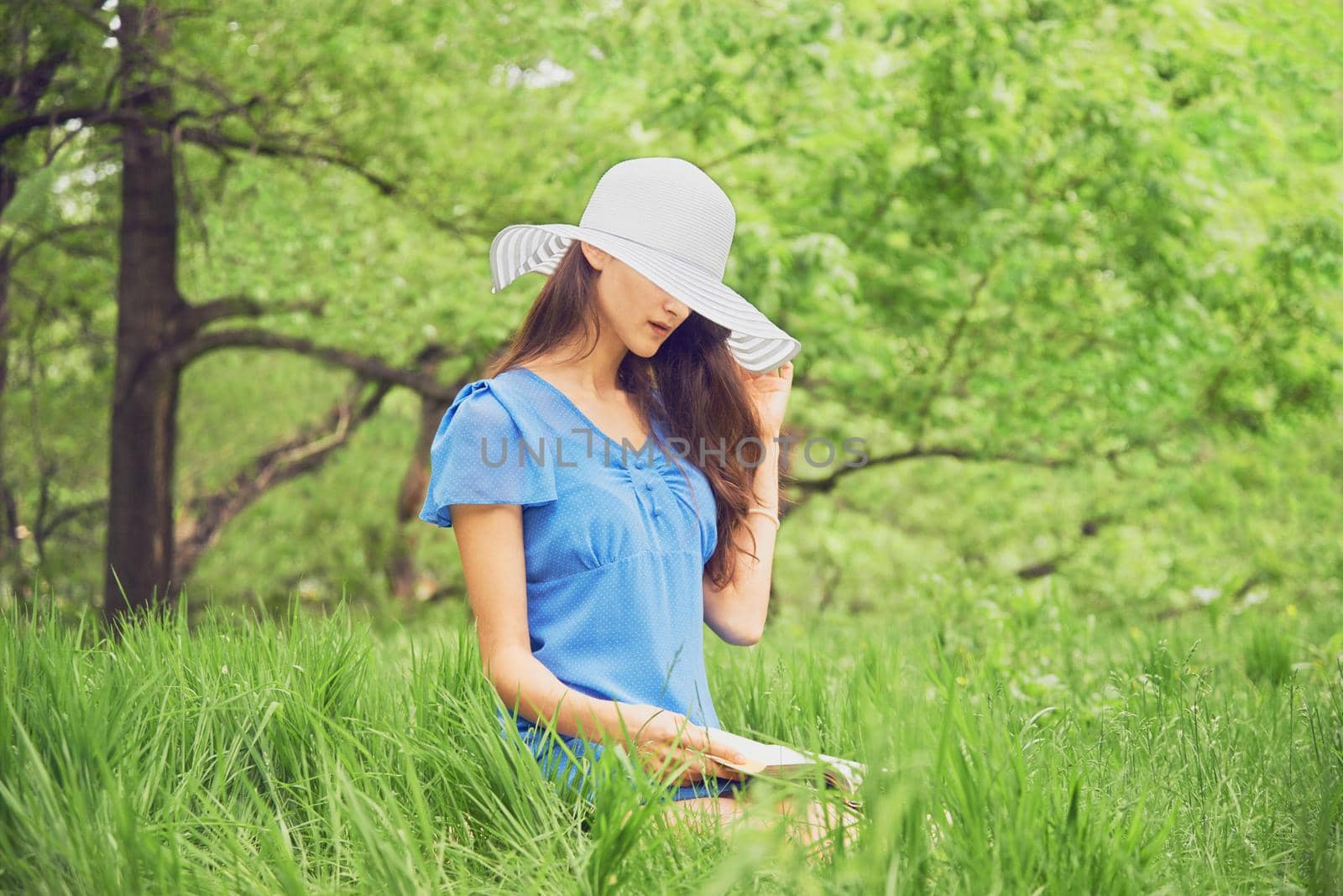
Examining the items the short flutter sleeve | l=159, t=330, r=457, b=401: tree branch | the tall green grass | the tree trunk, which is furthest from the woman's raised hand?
l=159, t=330, r=457, b=401: tree branch

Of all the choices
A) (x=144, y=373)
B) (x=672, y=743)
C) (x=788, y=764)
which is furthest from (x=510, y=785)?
(x=144, y=373)

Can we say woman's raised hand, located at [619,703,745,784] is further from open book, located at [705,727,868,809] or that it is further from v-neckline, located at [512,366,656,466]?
v-neckline, located at [512,366,656,466]

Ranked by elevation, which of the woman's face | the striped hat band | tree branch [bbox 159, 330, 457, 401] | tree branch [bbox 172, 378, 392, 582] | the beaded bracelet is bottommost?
tree branch [bbox 172, 378, 392, 582]

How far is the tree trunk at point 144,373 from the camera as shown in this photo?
793 centimetres

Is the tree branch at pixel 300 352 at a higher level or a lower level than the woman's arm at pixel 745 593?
lower

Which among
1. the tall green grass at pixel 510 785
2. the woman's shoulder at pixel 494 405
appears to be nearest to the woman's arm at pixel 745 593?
the tall green grass at pixel 510 785

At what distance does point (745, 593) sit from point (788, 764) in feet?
2.32

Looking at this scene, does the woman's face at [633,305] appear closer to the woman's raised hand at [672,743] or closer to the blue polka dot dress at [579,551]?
the blue polka dot dress at [579,551]

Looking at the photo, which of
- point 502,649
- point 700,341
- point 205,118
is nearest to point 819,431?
point 205,118

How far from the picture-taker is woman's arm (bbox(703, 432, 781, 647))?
249 centimetres

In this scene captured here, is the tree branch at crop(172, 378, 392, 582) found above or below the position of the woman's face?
below

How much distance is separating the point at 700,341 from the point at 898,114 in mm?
5497

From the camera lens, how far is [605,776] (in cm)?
163

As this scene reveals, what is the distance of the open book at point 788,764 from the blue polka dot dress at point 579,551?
0.11 meters
